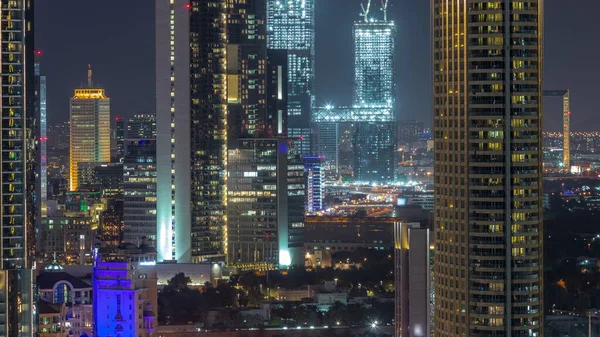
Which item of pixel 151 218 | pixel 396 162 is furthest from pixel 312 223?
pixel 396 162

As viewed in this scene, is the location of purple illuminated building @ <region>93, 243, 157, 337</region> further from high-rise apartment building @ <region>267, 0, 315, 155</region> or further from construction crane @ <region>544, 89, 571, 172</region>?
high-rise apartment building @ <region>267, 0, 315, 155</region>

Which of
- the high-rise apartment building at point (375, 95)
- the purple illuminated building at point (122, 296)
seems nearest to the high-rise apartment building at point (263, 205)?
the purple illuminated building at point (122, 296)

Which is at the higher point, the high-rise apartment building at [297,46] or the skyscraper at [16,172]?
the high-rise apartment building at [297,46]

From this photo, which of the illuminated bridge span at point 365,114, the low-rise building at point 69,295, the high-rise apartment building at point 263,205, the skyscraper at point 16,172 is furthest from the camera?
the illuminated bridge span at point 365,114

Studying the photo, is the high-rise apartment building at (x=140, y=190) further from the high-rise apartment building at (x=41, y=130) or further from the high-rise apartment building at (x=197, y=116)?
the high-rise apartment building at (x=41, y=130)

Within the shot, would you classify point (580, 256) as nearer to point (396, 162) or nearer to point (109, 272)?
point (109, 272)

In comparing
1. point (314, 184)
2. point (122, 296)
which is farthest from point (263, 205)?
point (314, 184)

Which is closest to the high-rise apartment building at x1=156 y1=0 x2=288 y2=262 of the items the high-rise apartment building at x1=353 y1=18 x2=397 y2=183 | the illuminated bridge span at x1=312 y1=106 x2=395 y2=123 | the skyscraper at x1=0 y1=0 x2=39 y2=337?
the skyscraper at x1=0 y1=0 x2=39 y2=337
